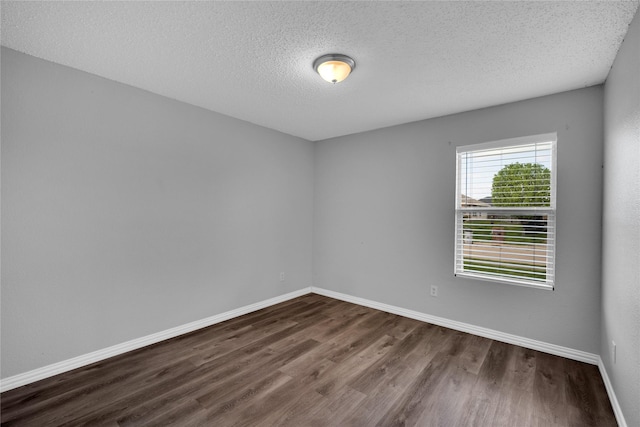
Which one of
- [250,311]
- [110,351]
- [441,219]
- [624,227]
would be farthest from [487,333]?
[110,351]

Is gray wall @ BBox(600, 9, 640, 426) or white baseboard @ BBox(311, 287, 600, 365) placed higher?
gray wall @ BBox(600, 9, 640, 426)

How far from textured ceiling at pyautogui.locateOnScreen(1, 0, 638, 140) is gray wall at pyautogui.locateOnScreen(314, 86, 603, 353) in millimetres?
361

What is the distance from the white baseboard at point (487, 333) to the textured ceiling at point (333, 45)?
247cm

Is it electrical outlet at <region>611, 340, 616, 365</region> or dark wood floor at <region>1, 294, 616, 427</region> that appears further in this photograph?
electrical outlet at <region>611, 340, 616, 365</region>

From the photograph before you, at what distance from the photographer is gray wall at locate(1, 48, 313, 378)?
2.22 m

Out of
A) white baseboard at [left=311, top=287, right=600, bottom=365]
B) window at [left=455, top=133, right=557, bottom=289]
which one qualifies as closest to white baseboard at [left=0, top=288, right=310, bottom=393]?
white baseboard at [left=311, top=287, right=600, bottom=365]

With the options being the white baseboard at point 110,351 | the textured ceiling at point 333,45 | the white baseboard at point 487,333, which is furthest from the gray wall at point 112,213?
the white baseboard at point 487,333

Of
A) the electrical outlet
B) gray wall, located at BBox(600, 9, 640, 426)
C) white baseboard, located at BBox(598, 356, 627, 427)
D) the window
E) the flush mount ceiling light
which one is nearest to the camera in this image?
gray wall, located at BBox(600, 9, 640, 426)

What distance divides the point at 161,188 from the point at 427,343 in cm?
323

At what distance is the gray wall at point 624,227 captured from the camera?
162 centimetres

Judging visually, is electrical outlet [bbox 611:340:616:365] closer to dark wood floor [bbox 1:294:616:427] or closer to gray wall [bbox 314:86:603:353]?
dark wood floor [bbox 1:294:616:427]

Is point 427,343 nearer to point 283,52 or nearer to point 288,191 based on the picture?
point 288,191

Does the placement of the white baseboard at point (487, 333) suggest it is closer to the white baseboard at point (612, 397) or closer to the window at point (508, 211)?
the white baseboard at point (612, 397)

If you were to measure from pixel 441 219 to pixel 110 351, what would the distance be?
3729 mm
